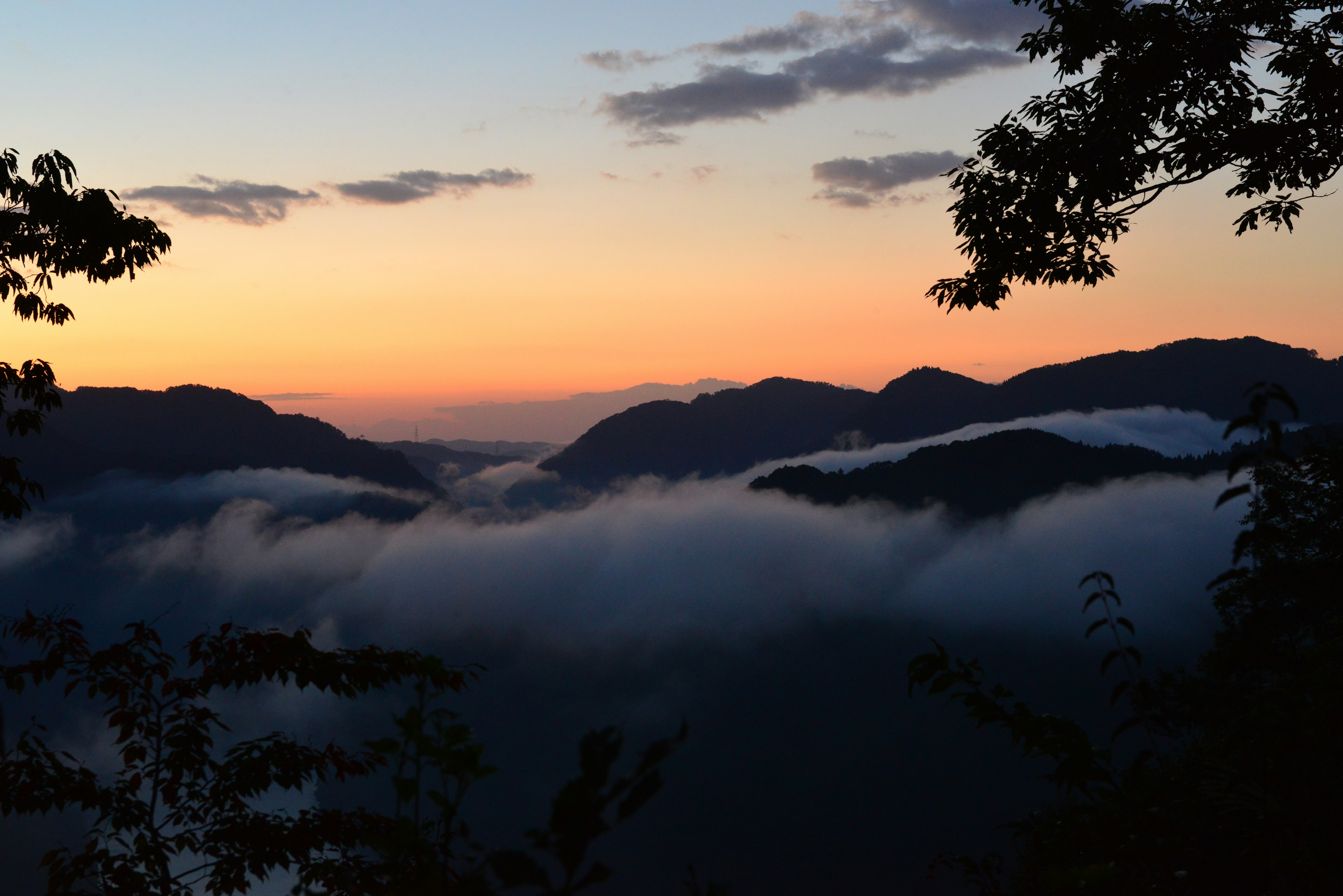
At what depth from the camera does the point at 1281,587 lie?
3.58 m

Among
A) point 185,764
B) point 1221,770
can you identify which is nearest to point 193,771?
point 185,764

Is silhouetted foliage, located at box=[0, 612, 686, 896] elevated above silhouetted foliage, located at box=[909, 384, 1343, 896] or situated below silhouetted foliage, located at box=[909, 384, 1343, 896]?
below

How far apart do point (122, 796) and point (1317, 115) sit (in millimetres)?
16653

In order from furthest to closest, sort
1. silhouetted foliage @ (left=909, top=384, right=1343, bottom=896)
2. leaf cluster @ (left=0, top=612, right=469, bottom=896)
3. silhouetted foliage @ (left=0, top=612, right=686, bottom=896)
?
leaf cluster @ (left=0, top=612, right=469, bottom=896)
silhouetted foliage @ (left=0, top=612, right=686, bottom=896)
silhouetted foliage @ (left=909, top=384, right=1343, bottom=896)

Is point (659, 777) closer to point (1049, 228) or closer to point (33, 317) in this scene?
point (1049, 228)

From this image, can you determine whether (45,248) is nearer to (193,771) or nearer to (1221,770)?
(193,771)

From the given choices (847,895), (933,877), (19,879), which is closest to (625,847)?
(847,895)

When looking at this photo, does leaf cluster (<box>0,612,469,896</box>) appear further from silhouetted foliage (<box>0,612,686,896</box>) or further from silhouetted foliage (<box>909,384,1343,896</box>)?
silhouetted foliage (<box>909,384,1343,896</box>)

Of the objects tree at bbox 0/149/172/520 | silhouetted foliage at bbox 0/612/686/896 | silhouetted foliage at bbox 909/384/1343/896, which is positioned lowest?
silhouetted foliage at bbox 0/612/686/896

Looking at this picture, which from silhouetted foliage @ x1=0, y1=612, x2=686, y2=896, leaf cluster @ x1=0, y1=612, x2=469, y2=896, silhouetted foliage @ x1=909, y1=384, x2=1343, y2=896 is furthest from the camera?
leaf cluster @ x1=0, y1=612, x2=469, y2=896

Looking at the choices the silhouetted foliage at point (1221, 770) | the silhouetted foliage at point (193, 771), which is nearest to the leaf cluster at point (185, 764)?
the silhouetted foliage at point (193, 771)

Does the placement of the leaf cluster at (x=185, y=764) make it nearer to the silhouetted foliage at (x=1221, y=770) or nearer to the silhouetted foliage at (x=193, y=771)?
the silhouetted foliage at (x=193, y=771)

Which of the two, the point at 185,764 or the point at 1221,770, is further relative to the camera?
the point at 185,764

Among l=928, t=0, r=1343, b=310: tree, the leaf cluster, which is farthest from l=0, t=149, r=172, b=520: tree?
l=928, t=0, r=1343, b=310: tree
